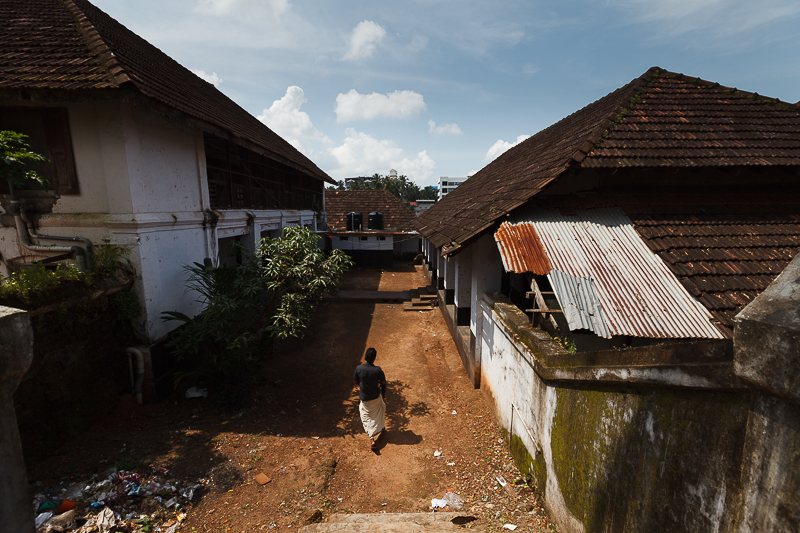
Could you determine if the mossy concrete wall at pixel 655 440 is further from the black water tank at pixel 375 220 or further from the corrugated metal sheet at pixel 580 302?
the black water tank at pixel 375 220

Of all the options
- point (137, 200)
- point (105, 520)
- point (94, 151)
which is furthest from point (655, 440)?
point (94, 151)

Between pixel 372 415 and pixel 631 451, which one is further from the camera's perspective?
pixel 372 415

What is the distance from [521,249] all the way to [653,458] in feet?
Result: 10.9

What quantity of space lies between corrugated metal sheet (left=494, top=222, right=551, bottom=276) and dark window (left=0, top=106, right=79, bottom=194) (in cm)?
735

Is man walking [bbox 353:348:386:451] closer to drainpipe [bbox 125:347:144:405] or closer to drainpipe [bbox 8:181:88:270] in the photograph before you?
drainpipe [bbox 125:347:144:405]

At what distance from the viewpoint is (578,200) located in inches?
240

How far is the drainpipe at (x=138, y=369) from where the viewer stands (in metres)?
5.87

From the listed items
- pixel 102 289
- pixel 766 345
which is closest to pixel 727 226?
pixel 766 345

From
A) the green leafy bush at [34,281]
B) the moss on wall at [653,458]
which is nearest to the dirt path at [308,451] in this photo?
the moss on wall at [653,458]

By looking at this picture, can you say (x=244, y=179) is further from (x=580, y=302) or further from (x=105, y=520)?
(x=580, y=302)

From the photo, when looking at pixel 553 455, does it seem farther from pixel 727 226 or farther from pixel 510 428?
pixel 727 226

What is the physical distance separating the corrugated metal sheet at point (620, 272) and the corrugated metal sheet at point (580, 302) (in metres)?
0.04

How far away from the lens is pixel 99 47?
19.0ft

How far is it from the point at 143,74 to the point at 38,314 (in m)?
4.67
